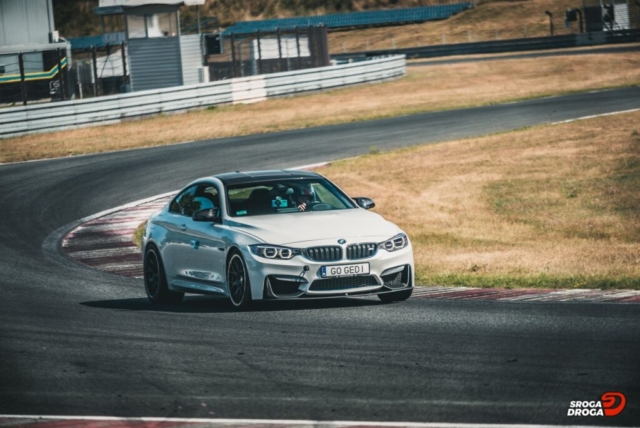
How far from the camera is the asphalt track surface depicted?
7.15 meters

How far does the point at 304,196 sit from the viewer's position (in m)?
12.5

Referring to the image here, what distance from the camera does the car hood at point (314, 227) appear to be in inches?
447

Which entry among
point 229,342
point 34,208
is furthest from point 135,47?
point 229,342

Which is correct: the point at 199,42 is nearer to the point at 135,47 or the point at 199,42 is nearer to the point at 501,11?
the point at 135,47

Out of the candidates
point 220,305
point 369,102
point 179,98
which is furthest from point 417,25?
point 220,305

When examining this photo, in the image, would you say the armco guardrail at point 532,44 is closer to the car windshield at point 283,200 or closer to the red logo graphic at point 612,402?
the car windshield at point 283,200

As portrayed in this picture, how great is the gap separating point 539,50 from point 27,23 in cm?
2561

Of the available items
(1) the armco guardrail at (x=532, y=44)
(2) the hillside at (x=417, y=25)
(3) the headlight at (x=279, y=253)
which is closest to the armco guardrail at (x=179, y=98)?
(1) the armco guardrail at (x=532, y=44)

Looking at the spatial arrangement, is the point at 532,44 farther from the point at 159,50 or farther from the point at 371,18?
the point at 371,18

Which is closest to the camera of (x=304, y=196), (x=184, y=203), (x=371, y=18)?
(x=304, y=196)

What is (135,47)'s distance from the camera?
46.1 m

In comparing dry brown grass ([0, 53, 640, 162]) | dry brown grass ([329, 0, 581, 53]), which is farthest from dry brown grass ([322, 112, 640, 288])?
dry brown grass ([329, 0, 581, 53])

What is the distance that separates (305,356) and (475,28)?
72.1 meters
